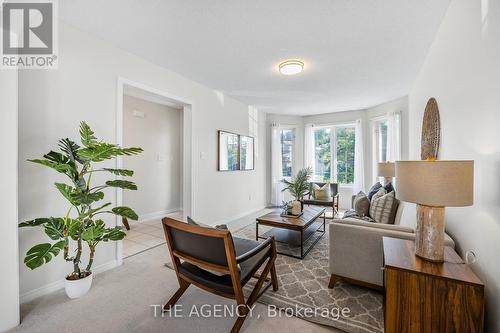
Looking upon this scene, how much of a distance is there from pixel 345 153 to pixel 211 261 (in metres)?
4.96

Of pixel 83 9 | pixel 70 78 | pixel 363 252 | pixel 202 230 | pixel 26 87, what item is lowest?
pixel 363 252

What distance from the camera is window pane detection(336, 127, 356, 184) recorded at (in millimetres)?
5484

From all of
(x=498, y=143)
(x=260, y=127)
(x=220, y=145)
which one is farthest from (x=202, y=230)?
(x=260, y=127)

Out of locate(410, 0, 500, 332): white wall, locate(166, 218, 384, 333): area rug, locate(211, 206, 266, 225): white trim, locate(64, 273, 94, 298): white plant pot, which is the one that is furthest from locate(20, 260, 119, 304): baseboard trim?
locate(410, 0, 500, 332): white wall

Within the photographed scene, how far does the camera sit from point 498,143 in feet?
3.65

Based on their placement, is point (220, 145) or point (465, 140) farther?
point (220, 145)

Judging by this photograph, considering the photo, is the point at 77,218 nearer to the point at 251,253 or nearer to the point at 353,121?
the point at 251,253

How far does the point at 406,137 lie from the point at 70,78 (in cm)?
530

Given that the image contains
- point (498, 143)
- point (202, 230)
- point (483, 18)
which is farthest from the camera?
point (202, 230)

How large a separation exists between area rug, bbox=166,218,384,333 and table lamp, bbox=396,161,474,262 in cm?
74

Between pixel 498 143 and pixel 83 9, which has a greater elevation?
pixel 83 9

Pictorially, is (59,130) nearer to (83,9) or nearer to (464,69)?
(83,9)

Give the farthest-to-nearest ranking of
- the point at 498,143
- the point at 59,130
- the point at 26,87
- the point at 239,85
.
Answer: the point at 239,85, the point at 59,130, the point at 26,87, the point at 498,143

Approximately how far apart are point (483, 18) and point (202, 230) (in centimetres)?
210
